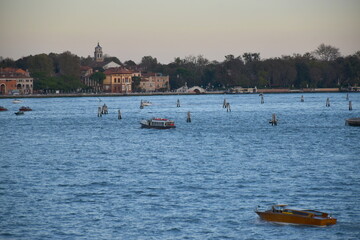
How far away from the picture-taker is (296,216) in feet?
100

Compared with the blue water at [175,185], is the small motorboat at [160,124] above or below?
→ above

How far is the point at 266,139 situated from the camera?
69.2m

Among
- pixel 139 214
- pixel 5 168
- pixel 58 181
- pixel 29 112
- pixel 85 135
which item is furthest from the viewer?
pixel 29 112

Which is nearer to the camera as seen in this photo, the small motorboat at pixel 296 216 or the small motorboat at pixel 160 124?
the small motorboat at pixel 296 216

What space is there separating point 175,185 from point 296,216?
35.2 ft

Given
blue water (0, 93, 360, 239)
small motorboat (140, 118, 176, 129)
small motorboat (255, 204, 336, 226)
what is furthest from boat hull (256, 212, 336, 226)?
small motorboat (140, 118, 176, 129)

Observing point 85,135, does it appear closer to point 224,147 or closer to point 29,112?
point 224,147

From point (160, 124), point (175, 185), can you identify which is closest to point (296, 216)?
point (175, 185)

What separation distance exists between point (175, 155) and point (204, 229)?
25.6 m

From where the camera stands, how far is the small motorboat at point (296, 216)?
99.7ft

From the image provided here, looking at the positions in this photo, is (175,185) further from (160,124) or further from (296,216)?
(160,124)

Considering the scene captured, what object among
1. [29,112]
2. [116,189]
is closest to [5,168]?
[116,189]

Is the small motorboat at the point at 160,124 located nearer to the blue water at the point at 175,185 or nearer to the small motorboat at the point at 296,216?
the blue water at the point at 175,185

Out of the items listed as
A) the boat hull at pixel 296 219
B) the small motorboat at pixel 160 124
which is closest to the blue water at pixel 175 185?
the boat hull at pixel 296 219
